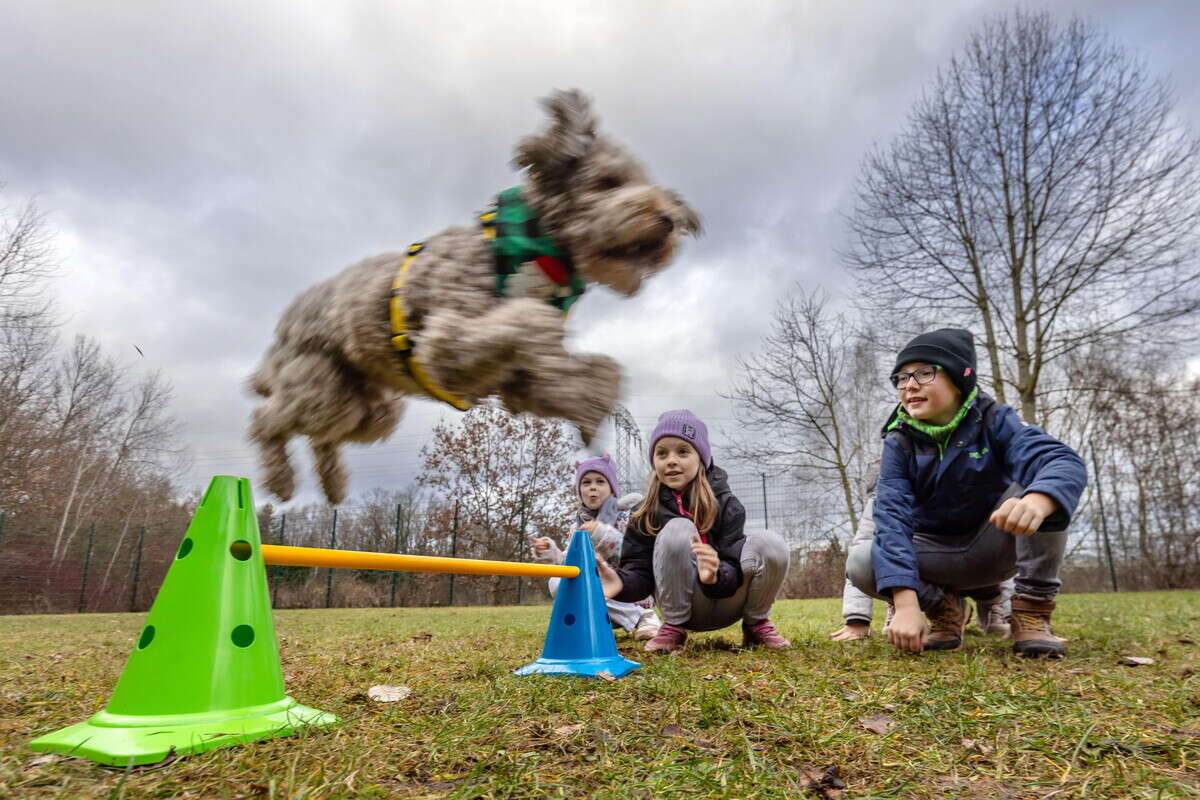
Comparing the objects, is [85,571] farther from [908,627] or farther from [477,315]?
[908,627]

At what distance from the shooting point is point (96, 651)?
160 inches

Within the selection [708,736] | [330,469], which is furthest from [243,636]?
[708,736]

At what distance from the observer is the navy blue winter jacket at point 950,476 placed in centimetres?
274

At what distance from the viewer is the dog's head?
1972 millimetres

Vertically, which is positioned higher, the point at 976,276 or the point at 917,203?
the point at 917,203

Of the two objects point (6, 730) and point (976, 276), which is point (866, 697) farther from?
point (976, 276)

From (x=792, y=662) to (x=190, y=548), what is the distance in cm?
219

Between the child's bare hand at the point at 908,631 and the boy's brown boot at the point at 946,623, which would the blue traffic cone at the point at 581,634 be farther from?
the boy's brown boot at the point at 946,623

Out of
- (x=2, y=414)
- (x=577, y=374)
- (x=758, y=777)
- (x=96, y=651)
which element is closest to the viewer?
(x=758, y=777)

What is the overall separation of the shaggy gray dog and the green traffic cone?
419 mm

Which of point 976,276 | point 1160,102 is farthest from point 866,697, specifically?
point 1160,102

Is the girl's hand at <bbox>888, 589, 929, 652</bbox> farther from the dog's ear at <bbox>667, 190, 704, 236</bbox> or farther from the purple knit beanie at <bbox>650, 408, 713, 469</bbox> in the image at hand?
the dog's ear at <bbox>667, 190, 704, 236</bbox>

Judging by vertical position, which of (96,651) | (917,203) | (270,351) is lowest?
(96,651)

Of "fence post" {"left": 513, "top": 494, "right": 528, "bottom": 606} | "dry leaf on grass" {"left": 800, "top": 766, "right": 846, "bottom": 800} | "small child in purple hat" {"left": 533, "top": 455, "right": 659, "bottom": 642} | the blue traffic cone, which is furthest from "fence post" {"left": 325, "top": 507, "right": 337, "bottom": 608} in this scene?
"dry leaf on grass" {"left": 800, "top": 766, "right": 846, "bottom": 800}
